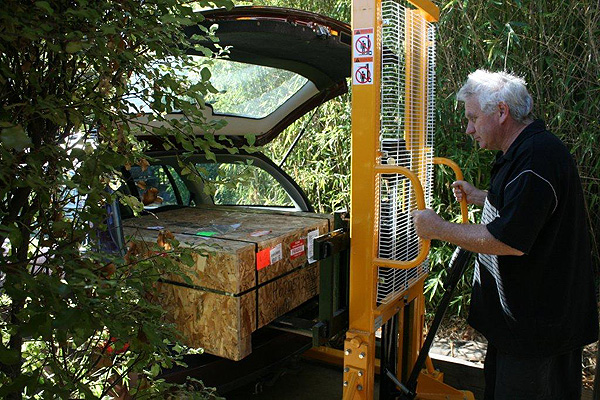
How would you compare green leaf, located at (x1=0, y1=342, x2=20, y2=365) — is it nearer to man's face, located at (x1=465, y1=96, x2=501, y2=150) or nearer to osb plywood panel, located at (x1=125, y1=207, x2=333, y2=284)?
osb plywood panel, located at (x1=125, y1=207, x2=333, y2=284)

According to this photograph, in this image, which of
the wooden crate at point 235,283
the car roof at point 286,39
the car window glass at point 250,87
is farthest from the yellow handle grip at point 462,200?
the car window glass at point 250,87

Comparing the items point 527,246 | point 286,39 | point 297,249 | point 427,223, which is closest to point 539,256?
point 527,246

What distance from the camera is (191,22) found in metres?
1.29

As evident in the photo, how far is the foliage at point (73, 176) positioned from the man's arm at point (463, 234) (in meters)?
1.25

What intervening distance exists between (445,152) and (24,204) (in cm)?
406

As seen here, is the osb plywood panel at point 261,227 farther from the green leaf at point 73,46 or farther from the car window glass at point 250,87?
the green leaf at point 73,46

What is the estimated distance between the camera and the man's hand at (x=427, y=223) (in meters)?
2.42

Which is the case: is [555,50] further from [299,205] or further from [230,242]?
[230,242]

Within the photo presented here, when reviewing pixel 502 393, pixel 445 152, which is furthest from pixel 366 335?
pixel 445 152

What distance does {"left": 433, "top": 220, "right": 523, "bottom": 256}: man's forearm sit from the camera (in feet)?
7.42

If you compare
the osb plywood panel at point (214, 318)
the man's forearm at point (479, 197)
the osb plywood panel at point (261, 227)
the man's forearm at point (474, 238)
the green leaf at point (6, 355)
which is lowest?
the osb plywood panel at point (214, 318)

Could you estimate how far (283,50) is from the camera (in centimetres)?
339

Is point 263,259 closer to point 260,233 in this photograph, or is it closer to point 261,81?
point 260,233

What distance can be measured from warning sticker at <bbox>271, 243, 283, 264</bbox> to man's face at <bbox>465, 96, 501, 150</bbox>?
113 cm
